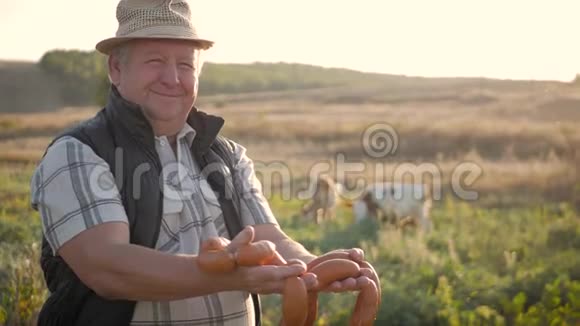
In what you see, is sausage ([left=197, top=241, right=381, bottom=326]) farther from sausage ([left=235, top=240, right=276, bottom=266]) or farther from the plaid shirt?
the plaid shirt

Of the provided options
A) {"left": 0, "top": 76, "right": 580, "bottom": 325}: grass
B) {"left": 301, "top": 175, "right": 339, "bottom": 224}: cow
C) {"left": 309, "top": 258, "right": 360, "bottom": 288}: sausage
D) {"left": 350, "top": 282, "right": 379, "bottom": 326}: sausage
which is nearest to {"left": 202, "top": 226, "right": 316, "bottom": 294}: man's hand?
{"left": 309, "top": 258, "right": 360, "bottom": 288}: sausage

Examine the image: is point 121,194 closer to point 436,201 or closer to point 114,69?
point 114,69

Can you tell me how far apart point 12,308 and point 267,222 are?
2.43 m

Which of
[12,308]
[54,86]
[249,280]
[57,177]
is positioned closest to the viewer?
[249,280]

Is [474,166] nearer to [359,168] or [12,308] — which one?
[359,168]

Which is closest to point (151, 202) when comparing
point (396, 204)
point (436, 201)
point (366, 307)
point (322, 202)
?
point (366, 307)

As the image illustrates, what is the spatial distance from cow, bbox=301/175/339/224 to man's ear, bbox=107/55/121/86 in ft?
19.7

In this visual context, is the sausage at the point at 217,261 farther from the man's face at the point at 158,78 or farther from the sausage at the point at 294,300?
the man's face at the point at 158,78

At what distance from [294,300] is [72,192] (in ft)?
2.15

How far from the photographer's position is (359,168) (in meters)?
12.3

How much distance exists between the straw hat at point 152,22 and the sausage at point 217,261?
2.43ft

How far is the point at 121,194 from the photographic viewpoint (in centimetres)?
251

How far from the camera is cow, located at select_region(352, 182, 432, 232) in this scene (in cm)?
852

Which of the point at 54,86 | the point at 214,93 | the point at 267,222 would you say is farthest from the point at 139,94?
the point at 214,93
